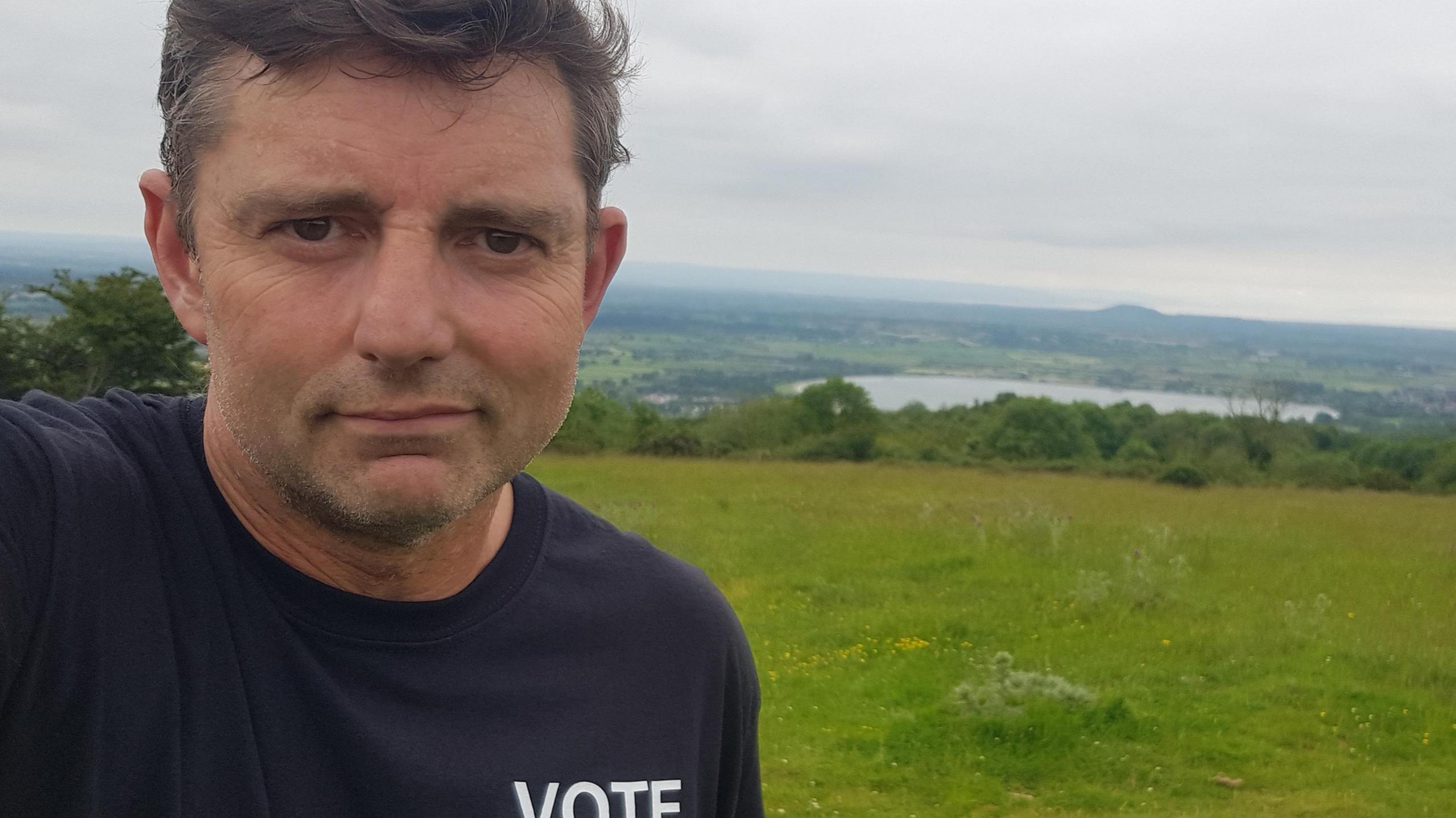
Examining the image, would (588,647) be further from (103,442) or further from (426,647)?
(103,442)

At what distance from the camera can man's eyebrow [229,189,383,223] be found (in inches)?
56.3

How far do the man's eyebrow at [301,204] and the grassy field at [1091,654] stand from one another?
6.08m

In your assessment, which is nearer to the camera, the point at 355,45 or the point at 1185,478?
the point at 355,45

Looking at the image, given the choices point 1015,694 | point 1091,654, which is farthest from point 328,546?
point 1091,654

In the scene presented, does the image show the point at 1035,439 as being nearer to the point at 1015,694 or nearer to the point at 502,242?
the point at 1015,694

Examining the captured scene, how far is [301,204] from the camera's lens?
4.71 ft

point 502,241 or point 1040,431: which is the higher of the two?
point 502,241

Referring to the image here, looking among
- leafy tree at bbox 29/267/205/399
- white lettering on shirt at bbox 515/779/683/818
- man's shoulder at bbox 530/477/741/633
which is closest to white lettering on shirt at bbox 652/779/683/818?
white lettering on shirt at bbox 515/779/683/818

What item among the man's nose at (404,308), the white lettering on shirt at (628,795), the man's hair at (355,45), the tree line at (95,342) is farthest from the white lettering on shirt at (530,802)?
the tree line at (95,342)

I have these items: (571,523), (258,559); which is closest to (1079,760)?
(571,523)

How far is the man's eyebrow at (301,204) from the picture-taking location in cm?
143

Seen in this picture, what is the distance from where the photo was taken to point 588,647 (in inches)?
70.1

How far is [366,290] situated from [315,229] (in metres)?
0.12

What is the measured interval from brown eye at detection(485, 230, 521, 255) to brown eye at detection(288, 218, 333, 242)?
8.2 inches
